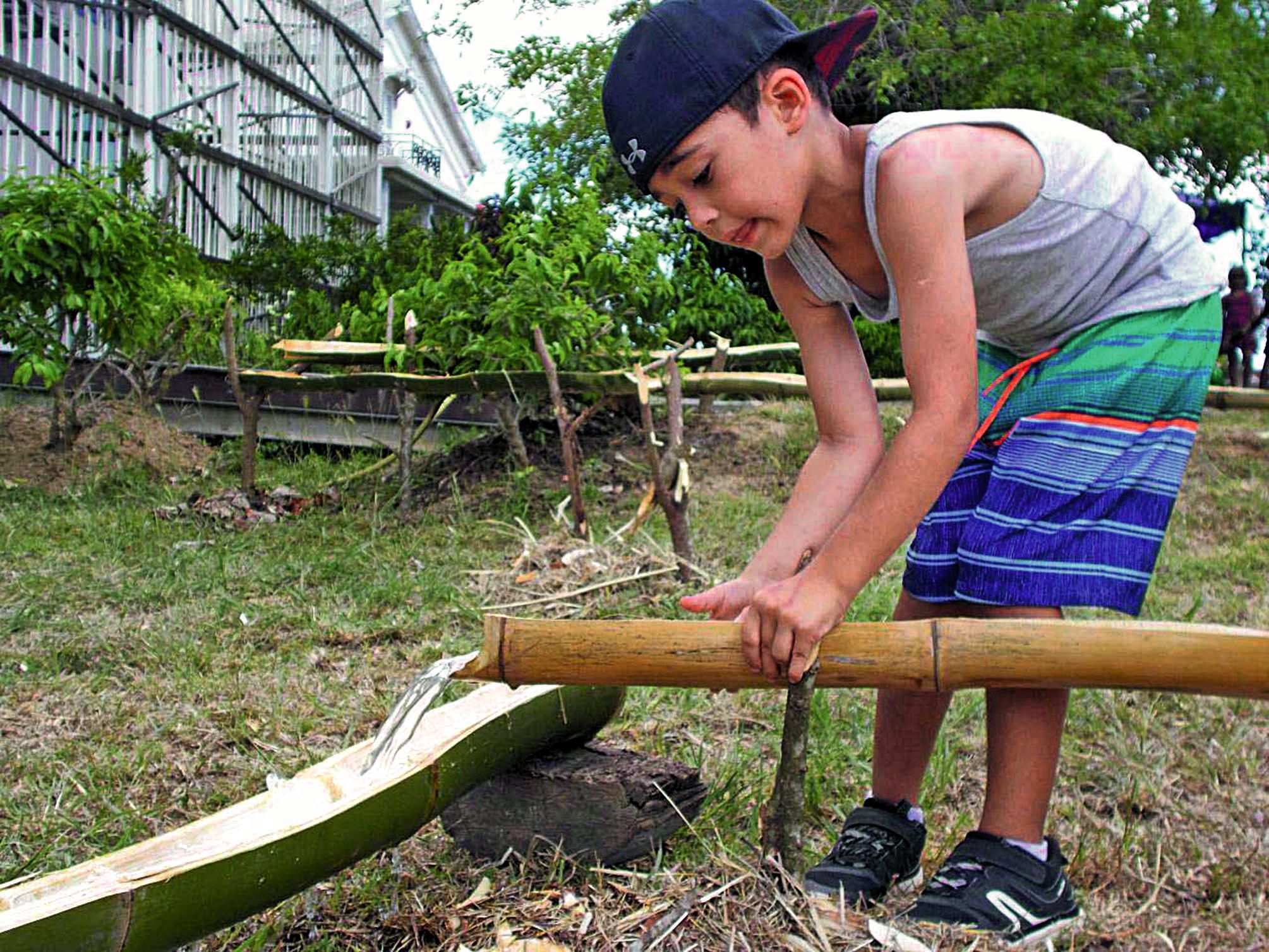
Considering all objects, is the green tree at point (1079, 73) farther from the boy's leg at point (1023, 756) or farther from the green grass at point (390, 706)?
the boy's leg at point (1023, 756)

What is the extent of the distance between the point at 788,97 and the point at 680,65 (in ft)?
0.56

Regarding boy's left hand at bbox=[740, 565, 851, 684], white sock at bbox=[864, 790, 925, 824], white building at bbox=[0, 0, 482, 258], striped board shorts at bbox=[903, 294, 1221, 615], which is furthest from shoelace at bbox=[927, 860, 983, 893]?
white building at bbox=[0, 0, 482, 258]

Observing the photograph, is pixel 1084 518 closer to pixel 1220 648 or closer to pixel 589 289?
pixel 1220 648

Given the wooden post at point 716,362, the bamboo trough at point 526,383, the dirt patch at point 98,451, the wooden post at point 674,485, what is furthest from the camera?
the wooden post at point 716,362

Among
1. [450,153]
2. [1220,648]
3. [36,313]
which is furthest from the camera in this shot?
[450,153]

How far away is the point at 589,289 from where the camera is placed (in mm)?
5852

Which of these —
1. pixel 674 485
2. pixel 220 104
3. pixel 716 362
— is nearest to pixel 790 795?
pixel 674 485

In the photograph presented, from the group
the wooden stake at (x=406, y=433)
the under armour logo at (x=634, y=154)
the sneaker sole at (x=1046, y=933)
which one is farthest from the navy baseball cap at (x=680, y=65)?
the wooden stake at (x=406, y=433)

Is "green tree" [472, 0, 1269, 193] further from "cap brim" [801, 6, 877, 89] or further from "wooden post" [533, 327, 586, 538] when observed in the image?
"cap brim" [801, 6, 877, 89]

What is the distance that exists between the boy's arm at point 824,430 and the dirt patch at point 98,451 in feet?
15.0

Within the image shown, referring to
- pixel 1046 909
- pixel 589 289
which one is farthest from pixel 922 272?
pixel 589 289

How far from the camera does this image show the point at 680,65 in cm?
167

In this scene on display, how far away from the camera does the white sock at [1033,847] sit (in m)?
1.86

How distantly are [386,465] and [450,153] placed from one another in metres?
20.8
